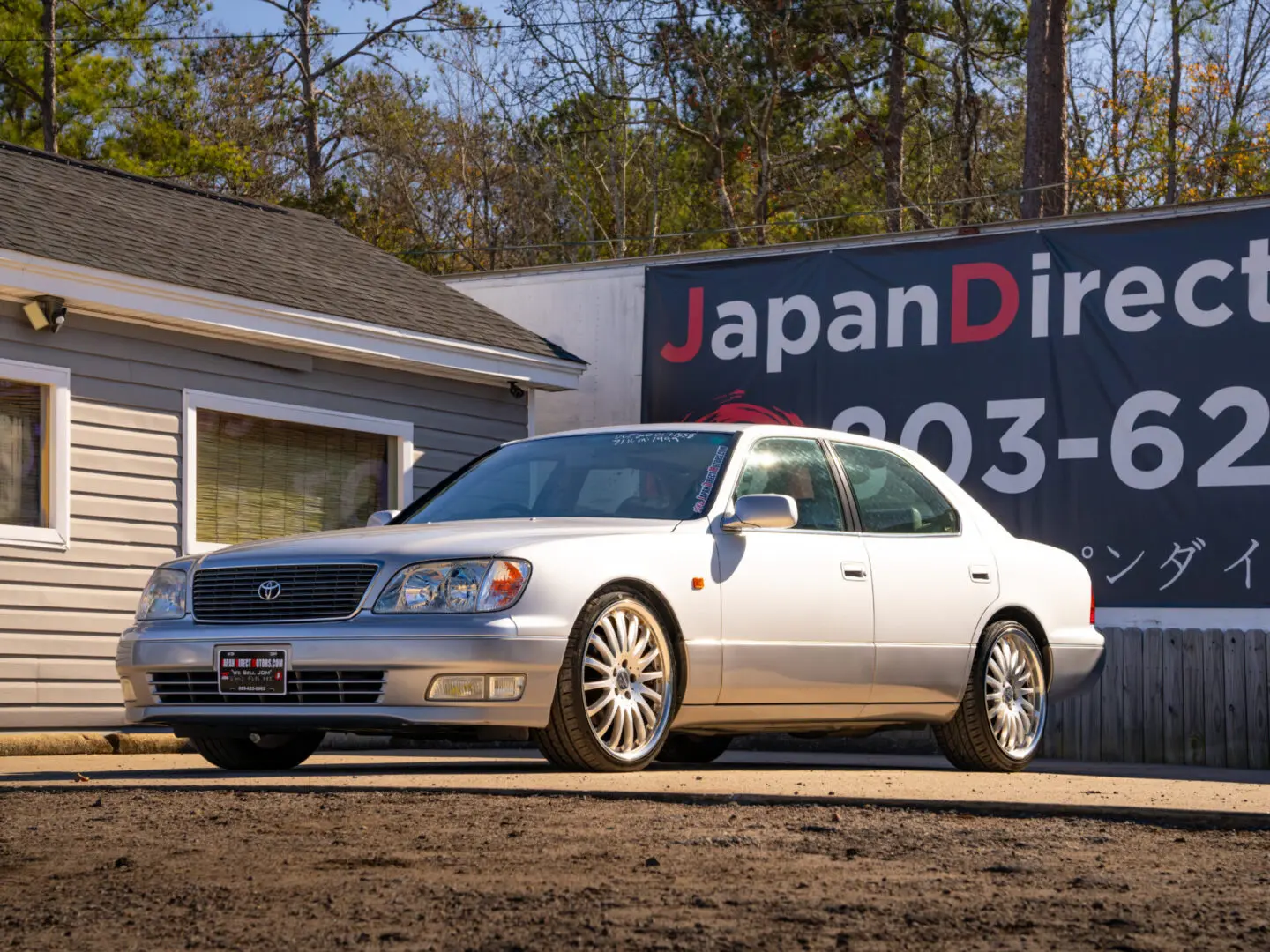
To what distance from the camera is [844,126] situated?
3659cm

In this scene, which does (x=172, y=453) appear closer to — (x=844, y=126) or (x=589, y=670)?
(x=589, y=670)

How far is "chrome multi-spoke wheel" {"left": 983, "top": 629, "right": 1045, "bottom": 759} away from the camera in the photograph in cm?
948

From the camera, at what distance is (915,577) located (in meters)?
9.23

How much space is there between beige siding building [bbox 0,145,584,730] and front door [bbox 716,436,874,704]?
218 inches

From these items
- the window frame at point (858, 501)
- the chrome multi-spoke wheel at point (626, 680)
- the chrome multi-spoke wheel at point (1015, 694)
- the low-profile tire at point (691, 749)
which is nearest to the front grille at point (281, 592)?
the chrome multi-spoke wheel at point (626, 680)

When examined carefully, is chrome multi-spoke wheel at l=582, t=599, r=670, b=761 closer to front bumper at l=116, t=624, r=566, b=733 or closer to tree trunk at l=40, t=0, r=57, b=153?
front bumper at l=116, t=624, r=566, b=733

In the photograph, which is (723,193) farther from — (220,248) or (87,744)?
(87,744)

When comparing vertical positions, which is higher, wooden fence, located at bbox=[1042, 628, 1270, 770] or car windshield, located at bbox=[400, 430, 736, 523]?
car windshield, located at bbox=[400, 430, 736, 523]

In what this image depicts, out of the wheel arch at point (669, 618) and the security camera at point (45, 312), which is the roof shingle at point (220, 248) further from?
the wheel arch at point (669, 618)

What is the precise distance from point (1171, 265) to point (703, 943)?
11404mm

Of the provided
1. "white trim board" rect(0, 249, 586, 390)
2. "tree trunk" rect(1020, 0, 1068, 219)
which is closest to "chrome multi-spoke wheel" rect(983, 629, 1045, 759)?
"white trim board" rect(0, 249, 586, 390)

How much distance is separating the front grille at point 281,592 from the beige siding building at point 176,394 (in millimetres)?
4483

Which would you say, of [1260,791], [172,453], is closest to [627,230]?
[172,453]

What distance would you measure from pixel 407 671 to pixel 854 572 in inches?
94.6
